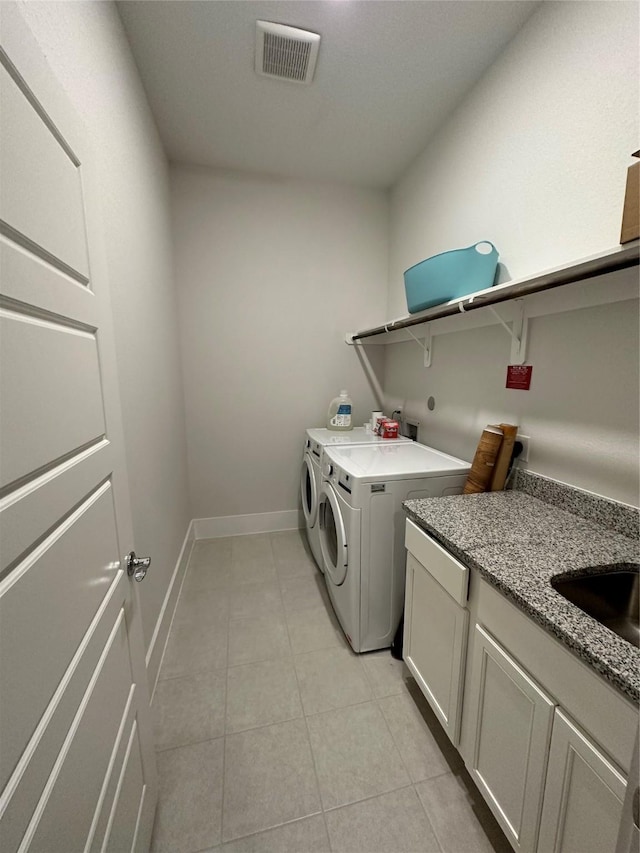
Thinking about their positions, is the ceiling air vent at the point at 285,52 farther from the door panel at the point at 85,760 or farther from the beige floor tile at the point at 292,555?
the beige floor tile at the point at 292,555

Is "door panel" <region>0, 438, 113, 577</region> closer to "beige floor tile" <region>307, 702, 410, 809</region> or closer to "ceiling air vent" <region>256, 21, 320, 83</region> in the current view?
"beige floor tile" <region>307, 702, 410, 809</region>

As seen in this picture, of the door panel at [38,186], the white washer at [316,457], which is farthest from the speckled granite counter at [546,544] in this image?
the door panel at [38,186]

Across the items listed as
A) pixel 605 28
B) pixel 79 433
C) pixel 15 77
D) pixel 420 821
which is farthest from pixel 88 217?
pixel 420 821

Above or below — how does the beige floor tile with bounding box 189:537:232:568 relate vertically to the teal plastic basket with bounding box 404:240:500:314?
below

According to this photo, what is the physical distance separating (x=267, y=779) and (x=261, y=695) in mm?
324

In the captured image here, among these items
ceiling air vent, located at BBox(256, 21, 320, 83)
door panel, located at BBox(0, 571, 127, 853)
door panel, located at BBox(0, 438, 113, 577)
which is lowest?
door panel, located at BBox(0, 571, 127, 853)

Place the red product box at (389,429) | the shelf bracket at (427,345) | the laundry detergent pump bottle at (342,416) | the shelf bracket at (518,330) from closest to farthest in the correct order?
the shelf bracket at (518,330)
the shelf bracket at (427,345)
the red product box at (389,429)
the laundry detergent pump bottle at (342,416)

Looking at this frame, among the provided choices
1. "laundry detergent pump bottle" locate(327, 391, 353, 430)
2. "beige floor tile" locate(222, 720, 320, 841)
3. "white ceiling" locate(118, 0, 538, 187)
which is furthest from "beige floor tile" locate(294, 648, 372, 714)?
"white ceiling" locate(118, 0, 538, 187)

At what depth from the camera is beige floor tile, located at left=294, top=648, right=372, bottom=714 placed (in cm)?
148

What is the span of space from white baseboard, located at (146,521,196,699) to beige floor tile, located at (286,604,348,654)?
66 centimetres

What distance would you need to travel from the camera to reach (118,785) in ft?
2.58

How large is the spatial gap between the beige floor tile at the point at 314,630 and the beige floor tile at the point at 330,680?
0.05m

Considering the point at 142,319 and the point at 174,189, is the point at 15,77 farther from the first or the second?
the point at 174,189

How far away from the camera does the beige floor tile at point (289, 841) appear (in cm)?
102
